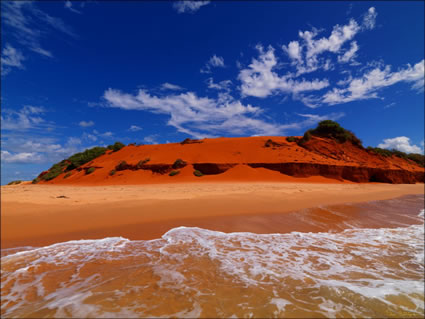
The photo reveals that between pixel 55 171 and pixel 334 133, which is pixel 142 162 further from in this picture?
pixel 334 133

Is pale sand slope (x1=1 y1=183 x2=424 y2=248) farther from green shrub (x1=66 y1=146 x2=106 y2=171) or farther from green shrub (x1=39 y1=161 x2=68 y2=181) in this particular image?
green shrub (x1=66 y1=146 x2=106 y2=171)

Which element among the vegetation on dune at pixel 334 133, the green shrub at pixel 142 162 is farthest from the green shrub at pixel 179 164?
the vegetation on dune at pixel 334 133

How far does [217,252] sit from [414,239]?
4.54 meters

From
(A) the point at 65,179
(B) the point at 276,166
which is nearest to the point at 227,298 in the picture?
(B) the point at 276,166

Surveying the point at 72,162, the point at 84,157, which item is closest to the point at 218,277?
the point at 84,157

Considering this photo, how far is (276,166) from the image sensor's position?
20172 millimetres

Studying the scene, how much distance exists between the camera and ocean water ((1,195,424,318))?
2.04 meters

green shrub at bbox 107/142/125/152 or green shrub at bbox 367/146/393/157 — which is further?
green shrub at bbox 107/142/125/152

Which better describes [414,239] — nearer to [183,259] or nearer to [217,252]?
[217,252]

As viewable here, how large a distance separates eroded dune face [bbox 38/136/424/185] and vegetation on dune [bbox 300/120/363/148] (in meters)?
0.78

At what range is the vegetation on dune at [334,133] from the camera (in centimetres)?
2528

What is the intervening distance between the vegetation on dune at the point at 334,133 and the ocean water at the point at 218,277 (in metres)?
23.5

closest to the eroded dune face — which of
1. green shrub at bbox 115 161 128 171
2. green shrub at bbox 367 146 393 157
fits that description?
green shrub at bbox 115 161 128 171

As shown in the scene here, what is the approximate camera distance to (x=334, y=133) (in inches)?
1018
